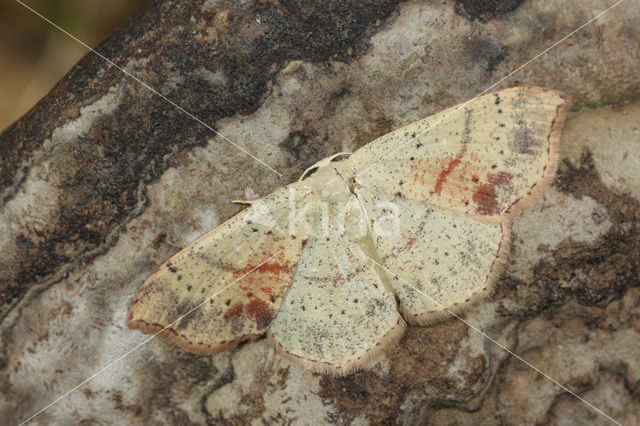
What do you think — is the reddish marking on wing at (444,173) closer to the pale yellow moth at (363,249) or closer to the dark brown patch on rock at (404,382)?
the pale yellow moth at (363,249)

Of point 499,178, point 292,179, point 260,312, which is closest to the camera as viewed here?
point 499,178

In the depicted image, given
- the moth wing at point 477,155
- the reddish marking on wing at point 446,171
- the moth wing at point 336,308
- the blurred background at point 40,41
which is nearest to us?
the moth wing at point 477,155

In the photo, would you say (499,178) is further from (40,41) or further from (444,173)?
(40,41)

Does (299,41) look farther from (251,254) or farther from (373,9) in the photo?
(251,254)

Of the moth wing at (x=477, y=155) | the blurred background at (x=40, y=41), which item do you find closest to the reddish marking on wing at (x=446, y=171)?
the moth wing at (x=477, y=155)

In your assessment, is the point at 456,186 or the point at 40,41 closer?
the point at 456,186

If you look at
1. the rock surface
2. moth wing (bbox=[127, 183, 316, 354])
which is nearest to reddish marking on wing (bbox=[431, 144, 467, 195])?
the rock surface

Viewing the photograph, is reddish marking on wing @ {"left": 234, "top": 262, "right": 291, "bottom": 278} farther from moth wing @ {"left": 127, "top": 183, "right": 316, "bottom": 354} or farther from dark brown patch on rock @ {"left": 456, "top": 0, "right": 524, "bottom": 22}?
dark brown patch on rock @ {"left": 456, "top": 0, "right": 524, "bottom": 22}

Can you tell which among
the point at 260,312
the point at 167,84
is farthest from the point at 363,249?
the point at 167,84
